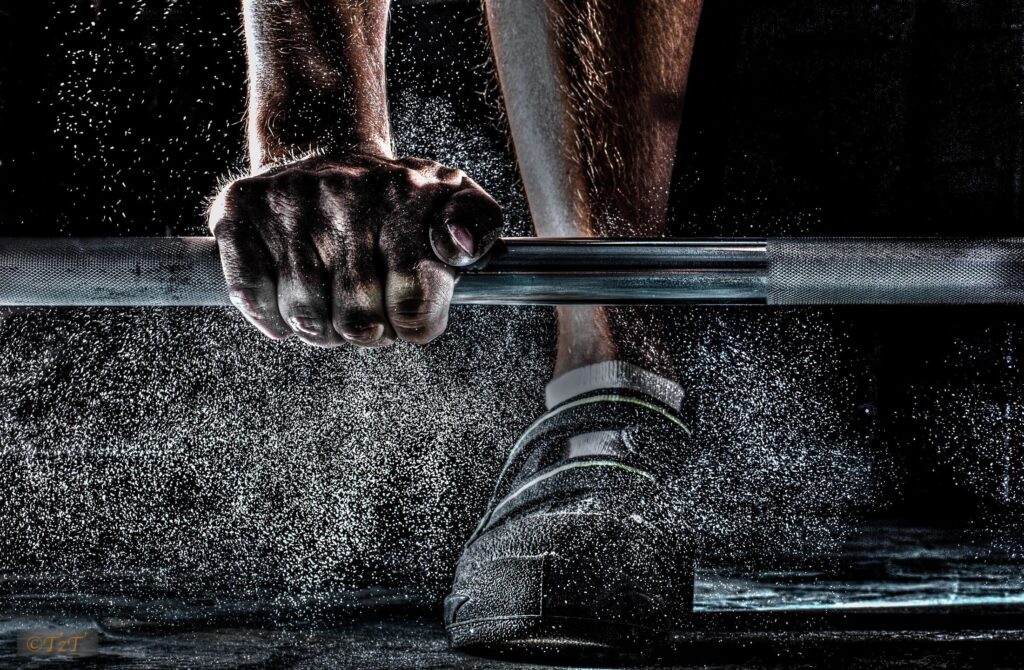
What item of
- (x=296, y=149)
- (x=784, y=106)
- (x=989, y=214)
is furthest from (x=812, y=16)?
(x=296, y=149)

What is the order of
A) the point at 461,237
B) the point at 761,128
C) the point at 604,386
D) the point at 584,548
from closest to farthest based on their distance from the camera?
the point at 461,237 → the point at 584,548 → the point at 604,386 → the point at 761,128

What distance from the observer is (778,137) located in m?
1.14

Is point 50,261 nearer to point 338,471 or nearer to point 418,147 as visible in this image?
point 338,471

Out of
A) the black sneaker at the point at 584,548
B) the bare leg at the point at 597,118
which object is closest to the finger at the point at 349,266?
the black sneaker at the point at 584,548

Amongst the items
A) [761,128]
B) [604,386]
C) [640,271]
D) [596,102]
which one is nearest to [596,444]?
[604,386]

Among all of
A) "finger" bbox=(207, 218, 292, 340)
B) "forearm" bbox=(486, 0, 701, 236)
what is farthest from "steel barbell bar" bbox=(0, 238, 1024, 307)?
"forearm" bbox=(486, 0, 701, 236)

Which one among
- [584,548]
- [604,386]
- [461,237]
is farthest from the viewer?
[604,386]

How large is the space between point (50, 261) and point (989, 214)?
1.02 metres

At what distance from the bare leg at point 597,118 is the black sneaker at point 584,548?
0.29 ft

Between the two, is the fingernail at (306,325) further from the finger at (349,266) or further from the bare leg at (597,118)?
the bare leg at (597,118)

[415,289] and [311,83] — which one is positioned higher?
[311,83]

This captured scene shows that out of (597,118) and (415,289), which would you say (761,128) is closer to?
(597,118)

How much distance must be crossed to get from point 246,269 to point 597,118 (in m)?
0.40

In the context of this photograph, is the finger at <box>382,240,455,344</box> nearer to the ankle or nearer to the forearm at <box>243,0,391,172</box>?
the forearm at <box>243,0,391,172</box>
